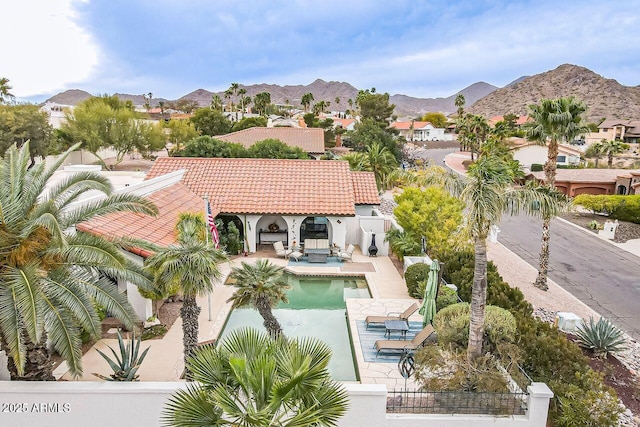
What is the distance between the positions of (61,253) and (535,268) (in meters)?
22.5

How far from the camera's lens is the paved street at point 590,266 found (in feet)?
60.0

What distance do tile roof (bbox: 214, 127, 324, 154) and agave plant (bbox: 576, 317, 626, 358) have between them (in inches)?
1712

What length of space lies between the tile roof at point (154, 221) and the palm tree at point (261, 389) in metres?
7.75

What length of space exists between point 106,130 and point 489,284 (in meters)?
48.1

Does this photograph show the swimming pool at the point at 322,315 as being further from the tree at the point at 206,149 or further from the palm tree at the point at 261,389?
the tree at the point at 206,149

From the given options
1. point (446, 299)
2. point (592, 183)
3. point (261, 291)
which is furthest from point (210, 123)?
point (261, 291)

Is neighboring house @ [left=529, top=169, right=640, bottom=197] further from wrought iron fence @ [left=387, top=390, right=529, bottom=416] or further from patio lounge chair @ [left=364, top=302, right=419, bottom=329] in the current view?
wrought iron fence @ [left=387, top=390, right=529, bottom=416]

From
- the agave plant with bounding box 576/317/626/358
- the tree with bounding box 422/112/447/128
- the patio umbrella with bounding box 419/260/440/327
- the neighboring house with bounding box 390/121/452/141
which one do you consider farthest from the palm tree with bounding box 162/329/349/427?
the tree with bounding box 422/112/447/128

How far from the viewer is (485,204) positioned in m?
9.80

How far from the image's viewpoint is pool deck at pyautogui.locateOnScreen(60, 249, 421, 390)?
12016mm

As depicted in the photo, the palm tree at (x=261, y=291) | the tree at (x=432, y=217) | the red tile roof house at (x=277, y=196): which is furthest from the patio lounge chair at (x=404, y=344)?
the red tile roof house at (x=277, y=196)

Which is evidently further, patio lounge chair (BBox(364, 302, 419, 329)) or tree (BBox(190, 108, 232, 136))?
tree (BBox(190, 108, 232, 136))

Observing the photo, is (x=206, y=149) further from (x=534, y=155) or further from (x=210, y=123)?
(x=534, y=155)

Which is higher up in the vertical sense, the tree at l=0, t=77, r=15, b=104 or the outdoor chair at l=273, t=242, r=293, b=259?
the tree at l=0, t=77, r=15, b=104
